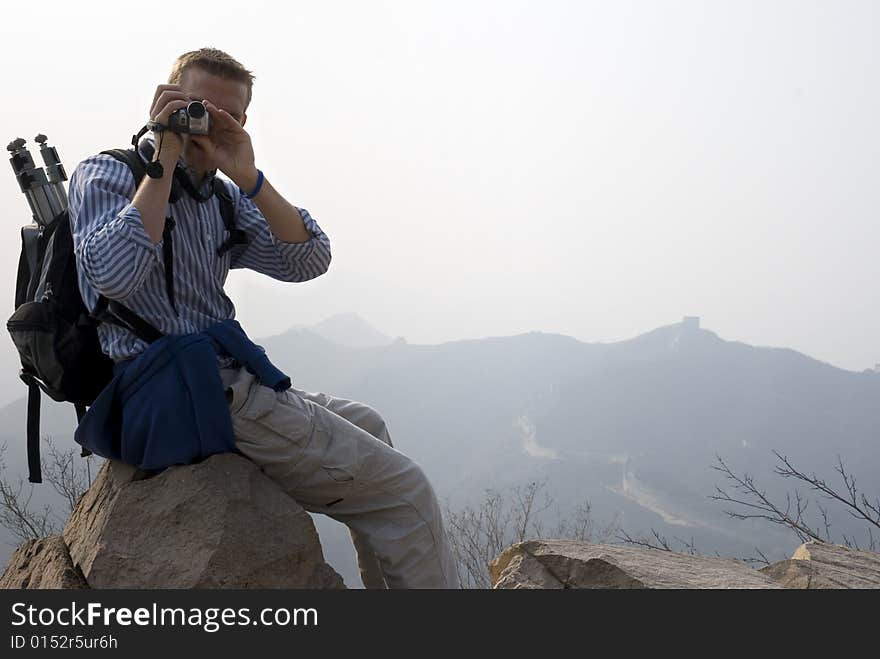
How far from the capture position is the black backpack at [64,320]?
9.32ft

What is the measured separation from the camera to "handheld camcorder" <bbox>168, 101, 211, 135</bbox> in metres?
2.76

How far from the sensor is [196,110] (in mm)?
2793

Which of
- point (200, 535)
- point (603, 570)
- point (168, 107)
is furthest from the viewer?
point (603, 570)

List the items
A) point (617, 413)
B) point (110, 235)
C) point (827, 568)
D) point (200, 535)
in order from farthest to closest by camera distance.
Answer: point (617, 413) < point (827, 568) < point (200, 535) < point (110, 235)

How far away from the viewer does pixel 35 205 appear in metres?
3.17

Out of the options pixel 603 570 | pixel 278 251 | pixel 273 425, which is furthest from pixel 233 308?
pixel 603 570

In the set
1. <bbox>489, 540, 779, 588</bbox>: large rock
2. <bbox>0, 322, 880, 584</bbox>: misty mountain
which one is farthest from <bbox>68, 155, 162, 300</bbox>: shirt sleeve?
<bbox>0, 322, 880, 584</bbox>: misty mountain

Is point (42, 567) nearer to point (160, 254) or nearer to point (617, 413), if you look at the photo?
point (160, 254)

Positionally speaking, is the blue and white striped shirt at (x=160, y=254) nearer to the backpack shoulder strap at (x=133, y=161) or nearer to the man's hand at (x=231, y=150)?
the backpack shoulder strap at (x=133, y=161)

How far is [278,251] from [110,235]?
90 centimetres

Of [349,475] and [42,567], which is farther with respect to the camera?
[42,567]

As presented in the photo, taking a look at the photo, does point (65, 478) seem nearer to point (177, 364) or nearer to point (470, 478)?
point (177, 364)

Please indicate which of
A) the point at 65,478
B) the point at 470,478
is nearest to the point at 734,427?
the point at 470,478

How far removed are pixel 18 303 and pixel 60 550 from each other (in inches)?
41.0
